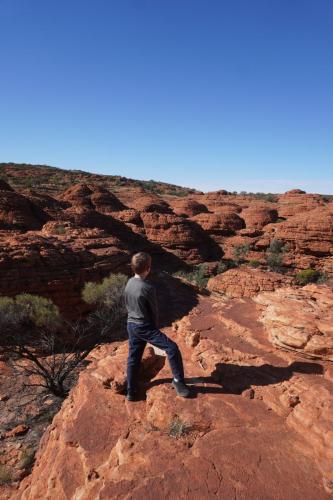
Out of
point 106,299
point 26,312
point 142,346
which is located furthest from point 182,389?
point 106,299

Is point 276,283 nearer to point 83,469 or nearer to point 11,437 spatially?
point 11,437

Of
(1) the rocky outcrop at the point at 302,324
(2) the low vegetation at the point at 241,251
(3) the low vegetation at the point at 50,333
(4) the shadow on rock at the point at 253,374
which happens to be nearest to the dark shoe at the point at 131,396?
(4) the shadow on rock at the point at 253,374

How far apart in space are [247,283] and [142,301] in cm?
1298

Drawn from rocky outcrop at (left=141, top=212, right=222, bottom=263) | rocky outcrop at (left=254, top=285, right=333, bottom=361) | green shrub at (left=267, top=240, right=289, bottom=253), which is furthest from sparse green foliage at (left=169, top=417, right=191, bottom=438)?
green shrub at (left=267, top=240, right=289, bottom=253)

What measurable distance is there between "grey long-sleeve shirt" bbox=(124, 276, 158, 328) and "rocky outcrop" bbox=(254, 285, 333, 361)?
2034 millimetres

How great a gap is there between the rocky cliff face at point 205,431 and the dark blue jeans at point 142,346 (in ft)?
0.96

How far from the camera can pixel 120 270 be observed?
50.5 feet

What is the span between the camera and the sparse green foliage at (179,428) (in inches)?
129

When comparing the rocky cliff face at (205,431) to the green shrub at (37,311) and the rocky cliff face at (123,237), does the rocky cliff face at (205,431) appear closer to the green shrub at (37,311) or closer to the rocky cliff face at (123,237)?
the green shrub at (37,311)

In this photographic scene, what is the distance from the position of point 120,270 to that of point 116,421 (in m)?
11.7

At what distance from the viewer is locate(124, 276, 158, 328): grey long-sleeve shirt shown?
3.78m

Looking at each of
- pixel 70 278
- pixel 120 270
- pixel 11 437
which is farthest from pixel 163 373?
pixel 120 270

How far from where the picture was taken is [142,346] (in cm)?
394

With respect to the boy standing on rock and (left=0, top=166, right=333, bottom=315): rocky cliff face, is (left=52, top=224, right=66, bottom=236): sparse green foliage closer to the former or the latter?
(left=0, top=166, right=333, bottom=315): rocky cliff face
